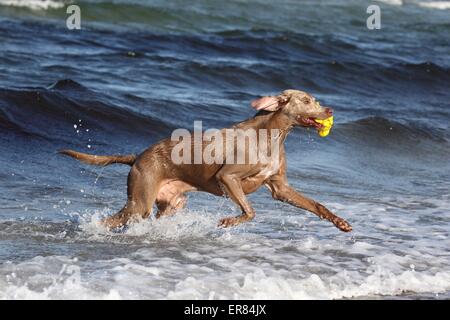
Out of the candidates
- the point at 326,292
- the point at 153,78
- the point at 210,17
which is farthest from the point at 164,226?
the point at 210,17

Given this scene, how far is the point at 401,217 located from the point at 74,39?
1226 cm

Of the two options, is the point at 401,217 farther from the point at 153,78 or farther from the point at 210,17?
the point at 210,17

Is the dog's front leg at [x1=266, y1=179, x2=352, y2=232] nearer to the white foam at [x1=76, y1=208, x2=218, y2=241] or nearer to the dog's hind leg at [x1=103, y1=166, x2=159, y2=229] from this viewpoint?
the white foam at [x1=76, y1=208, x2=218, y2=241]

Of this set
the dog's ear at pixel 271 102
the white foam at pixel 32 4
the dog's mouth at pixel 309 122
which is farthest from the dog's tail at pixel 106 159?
the white foam at pixel 32 4

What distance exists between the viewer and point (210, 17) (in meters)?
28.0

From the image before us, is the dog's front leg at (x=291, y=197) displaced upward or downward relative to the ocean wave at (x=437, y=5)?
upward

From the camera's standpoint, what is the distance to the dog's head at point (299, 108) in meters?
8.57

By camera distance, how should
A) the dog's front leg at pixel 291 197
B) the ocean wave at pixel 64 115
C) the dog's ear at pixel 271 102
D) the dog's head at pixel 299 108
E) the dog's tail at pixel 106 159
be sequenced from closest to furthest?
the dog's ear at pixel 271 102, the dog's head at pixel 299 108, the dog's front leg at pixel 291 197, the dog's tail at pixel 106 159, the ocean wave at pixel 64 115

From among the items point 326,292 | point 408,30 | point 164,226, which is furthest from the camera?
point 408,30

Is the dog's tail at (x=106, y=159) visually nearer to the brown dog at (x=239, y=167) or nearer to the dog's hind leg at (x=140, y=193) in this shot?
the brown dog at (x=239, y=167)

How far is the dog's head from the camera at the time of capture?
28.1 feet

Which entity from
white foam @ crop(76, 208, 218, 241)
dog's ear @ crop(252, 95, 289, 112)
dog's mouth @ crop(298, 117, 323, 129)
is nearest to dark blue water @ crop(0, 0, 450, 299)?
white foam @ crop(76, 208, 218, 241)

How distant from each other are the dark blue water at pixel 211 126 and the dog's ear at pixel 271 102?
119 centimetres

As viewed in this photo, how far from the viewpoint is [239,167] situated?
848 cm
